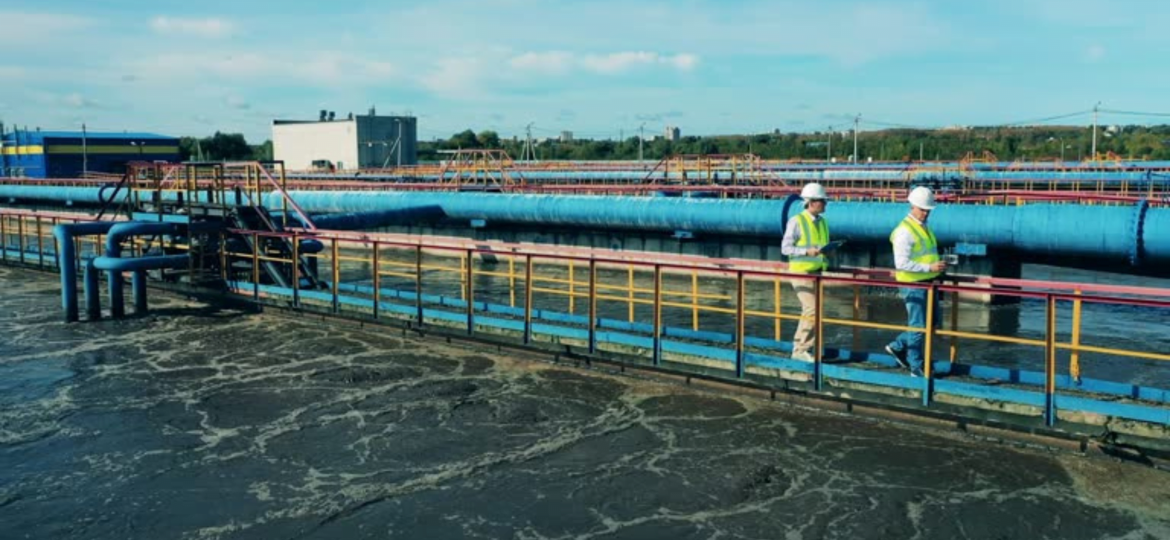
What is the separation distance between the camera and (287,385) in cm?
1110

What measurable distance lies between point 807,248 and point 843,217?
371 inches

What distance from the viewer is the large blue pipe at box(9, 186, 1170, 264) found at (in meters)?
15.0

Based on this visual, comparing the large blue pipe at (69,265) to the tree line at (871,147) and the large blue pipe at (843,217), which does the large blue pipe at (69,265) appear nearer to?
the large blue pipe at (843,217)

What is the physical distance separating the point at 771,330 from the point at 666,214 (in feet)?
21.5

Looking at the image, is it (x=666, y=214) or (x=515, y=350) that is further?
(x=666, y=214)

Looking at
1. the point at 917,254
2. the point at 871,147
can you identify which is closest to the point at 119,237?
the point at 917,254

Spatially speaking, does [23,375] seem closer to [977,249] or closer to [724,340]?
[724,340]

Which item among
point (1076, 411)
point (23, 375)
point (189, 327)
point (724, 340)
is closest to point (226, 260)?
point (189, 327)

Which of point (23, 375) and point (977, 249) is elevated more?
point (977, 249)

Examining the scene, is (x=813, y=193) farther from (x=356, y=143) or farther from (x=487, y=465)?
(x=356, y=143)

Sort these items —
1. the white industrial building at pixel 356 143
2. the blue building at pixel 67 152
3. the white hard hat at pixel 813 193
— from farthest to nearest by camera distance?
the white industrial building at pixel 356 143, the blue building at pixel 67 152, the white hard hat at pixel 813 193

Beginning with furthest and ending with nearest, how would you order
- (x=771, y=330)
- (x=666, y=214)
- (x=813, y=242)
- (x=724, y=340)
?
(x=666, y=214), (x=771, y=330), (x=724, y=340), (x=813, y=242)

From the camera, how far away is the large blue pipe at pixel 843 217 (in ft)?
49.3

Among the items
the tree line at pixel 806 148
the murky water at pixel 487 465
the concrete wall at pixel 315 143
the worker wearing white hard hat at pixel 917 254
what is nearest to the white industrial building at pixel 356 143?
the concrete wall at pixel 315 143
